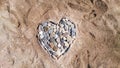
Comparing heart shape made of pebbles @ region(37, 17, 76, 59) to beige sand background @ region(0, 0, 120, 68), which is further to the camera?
heart shape made of pebbles @ region(37, 17, 76, 59)

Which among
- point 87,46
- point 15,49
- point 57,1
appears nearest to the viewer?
point 15,49

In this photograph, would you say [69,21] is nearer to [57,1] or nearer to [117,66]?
[57,1]

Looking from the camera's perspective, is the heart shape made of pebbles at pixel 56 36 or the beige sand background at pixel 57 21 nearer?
the beige sand background at pixel 57 21

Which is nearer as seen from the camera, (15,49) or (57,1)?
(15,49)

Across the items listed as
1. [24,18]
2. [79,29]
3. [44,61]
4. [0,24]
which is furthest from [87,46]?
[0,24]

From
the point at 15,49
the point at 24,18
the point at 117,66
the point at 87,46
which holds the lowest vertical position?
the point at 117,66
